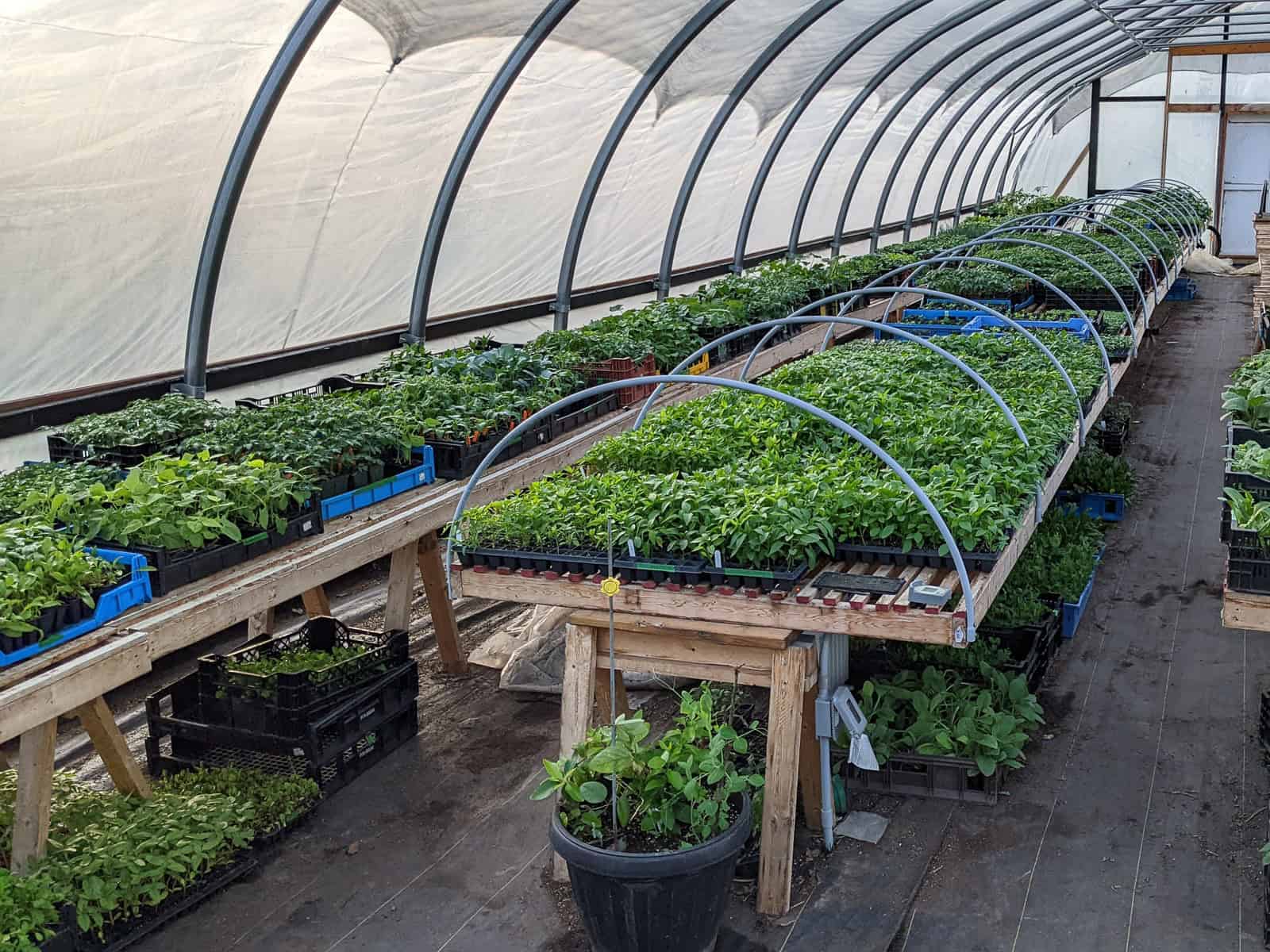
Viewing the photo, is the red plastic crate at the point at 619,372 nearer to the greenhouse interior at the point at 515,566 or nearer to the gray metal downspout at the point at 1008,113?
the greenhouse interior at the point at 515,566

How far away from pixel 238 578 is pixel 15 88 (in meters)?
2.97

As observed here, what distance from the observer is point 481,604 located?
8383 millimetres

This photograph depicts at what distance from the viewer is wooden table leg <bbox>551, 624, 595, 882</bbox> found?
16.0 feet

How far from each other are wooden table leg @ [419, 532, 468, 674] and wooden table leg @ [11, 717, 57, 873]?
2397 mm

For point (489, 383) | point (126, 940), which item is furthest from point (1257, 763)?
point (126, 940)

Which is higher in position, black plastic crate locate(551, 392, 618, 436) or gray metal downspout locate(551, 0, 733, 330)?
gray metal downspout locate(551, 0, 733, 330)

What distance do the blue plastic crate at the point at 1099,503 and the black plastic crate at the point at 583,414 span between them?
12.7ft

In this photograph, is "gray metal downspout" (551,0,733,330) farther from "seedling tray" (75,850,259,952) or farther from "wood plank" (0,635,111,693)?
"wood plank" (0,635,111,693)

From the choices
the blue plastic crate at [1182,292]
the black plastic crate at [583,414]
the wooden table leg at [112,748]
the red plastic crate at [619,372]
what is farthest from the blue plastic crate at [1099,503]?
the blue plastic crate at [1182,292]

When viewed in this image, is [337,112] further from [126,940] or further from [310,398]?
[126,940]

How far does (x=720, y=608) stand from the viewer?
177 inches

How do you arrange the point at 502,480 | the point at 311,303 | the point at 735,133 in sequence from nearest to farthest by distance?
the point at 502,480
the point at 311,303
the point at 735,133

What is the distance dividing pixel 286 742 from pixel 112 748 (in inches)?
29.8

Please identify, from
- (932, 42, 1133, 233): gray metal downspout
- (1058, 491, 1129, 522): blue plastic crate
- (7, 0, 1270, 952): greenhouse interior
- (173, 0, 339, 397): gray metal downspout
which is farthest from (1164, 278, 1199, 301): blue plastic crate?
(173, 0, 339, 397): gray metal downspout
